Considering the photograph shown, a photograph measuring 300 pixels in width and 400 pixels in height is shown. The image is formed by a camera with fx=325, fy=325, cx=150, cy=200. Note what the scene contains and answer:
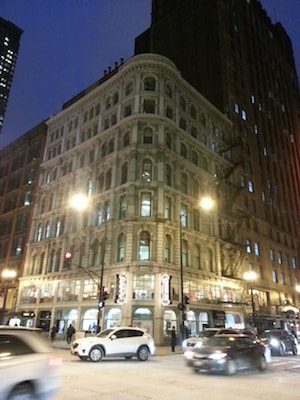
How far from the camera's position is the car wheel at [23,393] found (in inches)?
247

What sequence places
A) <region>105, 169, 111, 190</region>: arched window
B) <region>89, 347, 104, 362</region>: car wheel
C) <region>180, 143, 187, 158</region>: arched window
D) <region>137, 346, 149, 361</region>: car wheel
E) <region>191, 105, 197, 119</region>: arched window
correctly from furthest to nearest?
<region>191, 105, 197, 119</region>: arched window
<region>180, 143, 187, 158</region>: arched window
<region>105, 169, 111, 190</region>: arched window
<region>137, 346, 149, 361</region>: car wheel
<region>89, 347, 104, 362</region>: car wheel

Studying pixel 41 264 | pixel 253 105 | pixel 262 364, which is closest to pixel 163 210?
pixel 41 264

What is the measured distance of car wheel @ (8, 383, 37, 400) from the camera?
6.29m

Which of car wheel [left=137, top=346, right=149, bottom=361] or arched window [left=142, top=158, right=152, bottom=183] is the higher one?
arched window [left=142, top=158, right=152, bottom=183]

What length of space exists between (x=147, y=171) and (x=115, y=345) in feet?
76.4

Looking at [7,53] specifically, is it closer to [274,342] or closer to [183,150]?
[183,150]

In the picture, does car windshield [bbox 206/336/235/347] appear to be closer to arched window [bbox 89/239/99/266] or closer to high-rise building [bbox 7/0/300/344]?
high-rise building [bbox 7/0/300/344]

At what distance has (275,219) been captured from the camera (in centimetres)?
6109

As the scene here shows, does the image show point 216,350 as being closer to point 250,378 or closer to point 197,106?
point 250,378

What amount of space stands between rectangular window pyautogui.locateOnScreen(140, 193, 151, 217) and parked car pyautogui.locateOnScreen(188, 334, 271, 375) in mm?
21940

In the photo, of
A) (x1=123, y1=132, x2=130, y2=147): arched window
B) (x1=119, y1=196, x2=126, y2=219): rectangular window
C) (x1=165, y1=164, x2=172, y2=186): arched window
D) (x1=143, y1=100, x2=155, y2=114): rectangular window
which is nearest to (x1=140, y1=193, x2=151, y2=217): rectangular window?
(x1=119, y1=196, x2=126, y2=219): rectangular window

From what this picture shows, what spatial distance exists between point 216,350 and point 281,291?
47708mm

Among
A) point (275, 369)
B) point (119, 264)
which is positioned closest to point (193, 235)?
point (119, 264)

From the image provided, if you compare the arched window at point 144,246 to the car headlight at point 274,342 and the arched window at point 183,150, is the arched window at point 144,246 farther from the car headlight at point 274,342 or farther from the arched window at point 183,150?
the car headlight at point 274,342
